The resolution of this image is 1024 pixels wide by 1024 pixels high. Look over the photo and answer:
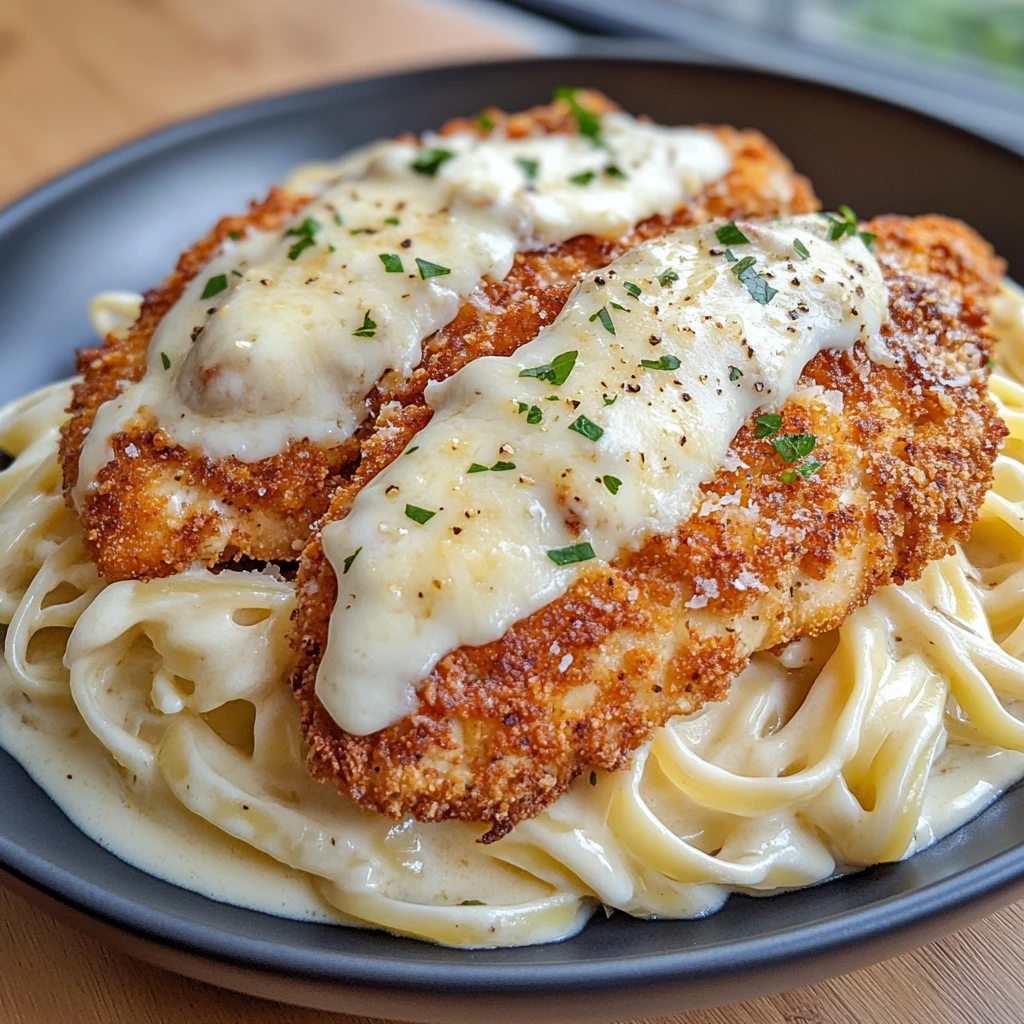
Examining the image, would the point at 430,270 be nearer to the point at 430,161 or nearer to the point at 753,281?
the point at 430,161

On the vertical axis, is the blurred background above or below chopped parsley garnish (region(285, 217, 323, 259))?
below

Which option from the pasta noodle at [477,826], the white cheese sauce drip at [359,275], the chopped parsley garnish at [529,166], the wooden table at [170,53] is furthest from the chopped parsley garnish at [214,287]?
the wooden table at [170,53]

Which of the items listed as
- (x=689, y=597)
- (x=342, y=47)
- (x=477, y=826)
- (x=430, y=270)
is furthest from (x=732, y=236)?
(x=342, y=47)

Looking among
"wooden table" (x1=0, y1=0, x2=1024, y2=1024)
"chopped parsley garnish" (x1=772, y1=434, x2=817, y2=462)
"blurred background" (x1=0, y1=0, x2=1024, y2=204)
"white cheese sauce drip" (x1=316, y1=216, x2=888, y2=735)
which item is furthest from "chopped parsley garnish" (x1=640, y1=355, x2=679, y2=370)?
"wooden table" (x1=0, y1=0, x2=1024, y2=1024)

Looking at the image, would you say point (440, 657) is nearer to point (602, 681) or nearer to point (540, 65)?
point (602, 681)

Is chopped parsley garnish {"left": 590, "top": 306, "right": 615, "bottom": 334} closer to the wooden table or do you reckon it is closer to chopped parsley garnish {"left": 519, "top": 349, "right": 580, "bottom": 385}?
chopped parsley garnish {"left": 519, "top": 349, "right": 580, "bottom": 385}

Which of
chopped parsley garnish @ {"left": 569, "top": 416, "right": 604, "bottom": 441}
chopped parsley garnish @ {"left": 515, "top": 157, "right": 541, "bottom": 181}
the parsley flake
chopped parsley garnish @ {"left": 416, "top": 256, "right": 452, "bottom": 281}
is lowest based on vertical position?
chopped parsley garnish @ {"left": 416, "top": 256, "right": 452, "bottom": 281}

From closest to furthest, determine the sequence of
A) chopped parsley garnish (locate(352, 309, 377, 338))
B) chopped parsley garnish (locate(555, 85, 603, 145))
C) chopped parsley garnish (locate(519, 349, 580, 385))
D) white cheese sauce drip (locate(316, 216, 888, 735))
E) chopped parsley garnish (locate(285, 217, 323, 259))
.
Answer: white cheese sauce drip (locate(316, 216, 888, 735)) → chopped parsley garnish (locate(519, 349, 580, 385)) → chopped parsley garnish (locate(352, 309, 377, 338)) → chopped parsley garnish (locate(285, 217, 323, 259)) → chopped parsley garnish (locate(555, 85, 603, 145))
